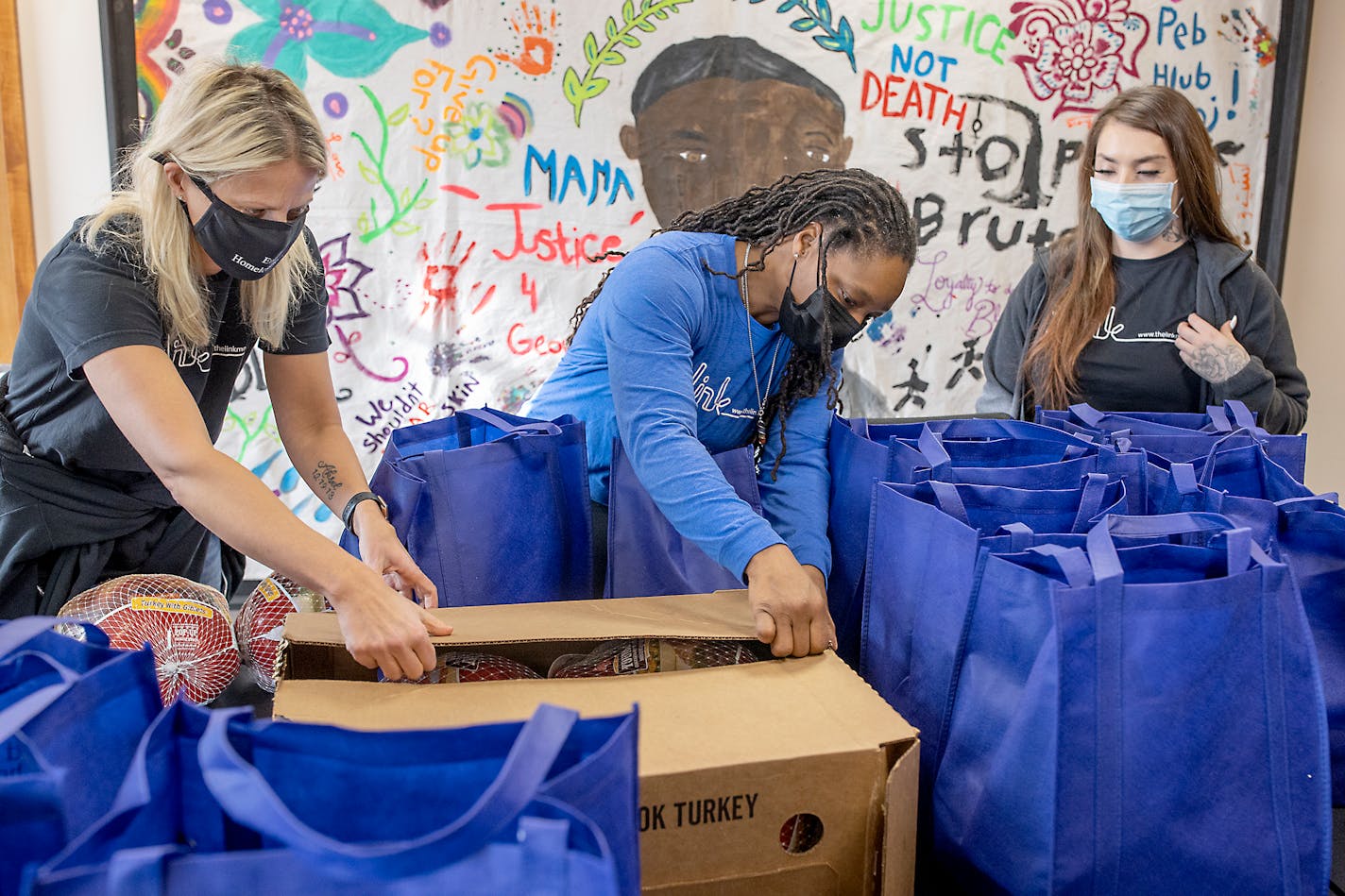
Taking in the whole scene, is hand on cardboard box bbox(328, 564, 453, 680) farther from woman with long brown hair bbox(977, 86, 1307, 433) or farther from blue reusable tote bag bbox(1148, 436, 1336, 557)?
woman with long brown hair bbox(977, 86, 1307, 433)

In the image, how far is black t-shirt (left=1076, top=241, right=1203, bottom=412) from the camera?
190 centimetres

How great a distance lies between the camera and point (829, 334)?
4.52ft

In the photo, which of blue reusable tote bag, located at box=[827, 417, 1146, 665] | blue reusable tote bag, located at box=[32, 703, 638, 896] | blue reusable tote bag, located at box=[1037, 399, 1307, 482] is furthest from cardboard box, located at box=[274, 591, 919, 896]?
blue reusable tote bag, located at box=[1037, 399, 1307, 482]

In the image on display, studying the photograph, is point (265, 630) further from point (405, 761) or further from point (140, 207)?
point (405, 761)

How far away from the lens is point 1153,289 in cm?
195

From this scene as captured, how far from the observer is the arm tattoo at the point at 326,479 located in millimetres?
1445

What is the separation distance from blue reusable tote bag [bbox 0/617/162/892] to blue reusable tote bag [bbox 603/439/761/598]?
27.2 inches

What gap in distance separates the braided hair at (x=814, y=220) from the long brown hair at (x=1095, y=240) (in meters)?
0.60

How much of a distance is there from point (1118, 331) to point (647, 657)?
134 cm

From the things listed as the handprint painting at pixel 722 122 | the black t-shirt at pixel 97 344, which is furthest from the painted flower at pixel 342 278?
the black t-shirt at pixel 97 344

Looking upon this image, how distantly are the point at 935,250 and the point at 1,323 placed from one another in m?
2.52

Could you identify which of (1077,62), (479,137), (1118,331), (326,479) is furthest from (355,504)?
(1077,62)

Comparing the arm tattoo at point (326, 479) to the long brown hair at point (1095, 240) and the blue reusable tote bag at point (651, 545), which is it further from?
the long brown hair at point (1095, 240)

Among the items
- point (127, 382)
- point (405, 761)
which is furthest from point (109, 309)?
point (405, 761)
